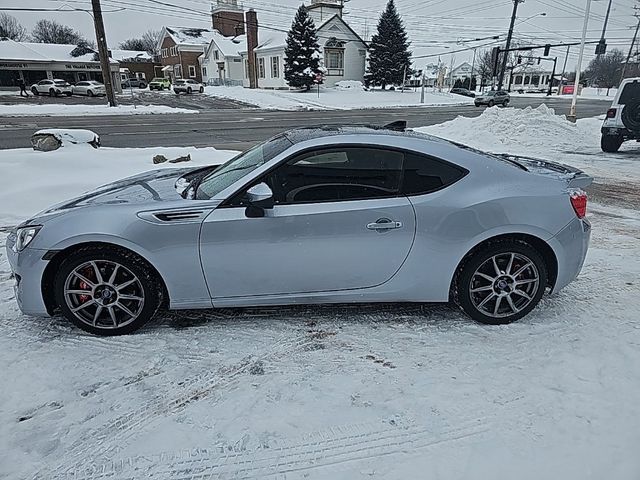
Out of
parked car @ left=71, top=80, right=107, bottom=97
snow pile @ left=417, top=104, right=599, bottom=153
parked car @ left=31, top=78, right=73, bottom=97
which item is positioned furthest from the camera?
parked car @ left=71, top=80, right=107, bottom=97

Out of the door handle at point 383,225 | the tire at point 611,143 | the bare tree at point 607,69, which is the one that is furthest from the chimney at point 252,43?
the bare tree at point 607,69

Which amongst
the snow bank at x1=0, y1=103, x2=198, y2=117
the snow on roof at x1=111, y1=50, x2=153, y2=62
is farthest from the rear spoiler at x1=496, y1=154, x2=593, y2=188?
the snow on roof at x1=111, y1=50, x2=153, y2=62

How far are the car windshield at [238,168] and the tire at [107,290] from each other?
27.2 inches

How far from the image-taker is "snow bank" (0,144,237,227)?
6.50 m

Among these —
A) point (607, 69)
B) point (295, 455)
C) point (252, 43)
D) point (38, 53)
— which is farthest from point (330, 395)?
point (607, 69)

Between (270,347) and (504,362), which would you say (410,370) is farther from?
(270,347)

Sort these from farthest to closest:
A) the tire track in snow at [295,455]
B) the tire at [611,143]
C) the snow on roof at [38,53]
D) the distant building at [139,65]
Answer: the distant building at [139,65]
the snow on roof at [38,53]
the tire at [611,143]
the tire track in snow at [295,455]

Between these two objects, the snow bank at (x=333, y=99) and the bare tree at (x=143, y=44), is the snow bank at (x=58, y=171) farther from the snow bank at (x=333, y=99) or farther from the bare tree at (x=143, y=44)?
the bare tree at (x=143, y=44)

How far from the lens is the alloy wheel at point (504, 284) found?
340 centimetres

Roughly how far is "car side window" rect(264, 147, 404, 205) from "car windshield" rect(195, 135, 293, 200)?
21cm

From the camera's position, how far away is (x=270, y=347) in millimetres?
3219

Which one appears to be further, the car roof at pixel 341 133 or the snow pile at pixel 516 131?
the snow pile at pixel 516 131

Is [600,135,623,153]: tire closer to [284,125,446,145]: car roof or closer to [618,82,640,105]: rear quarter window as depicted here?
[618,82,640,105]: rear quarter window

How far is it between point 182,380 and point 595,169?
10172 mm
